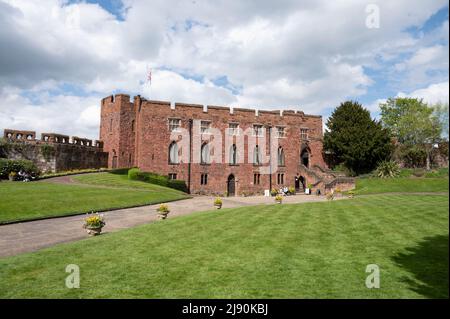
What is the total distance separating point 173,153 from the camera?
1535 inches

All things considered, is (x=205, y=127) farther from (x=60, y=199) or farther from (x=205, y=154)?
(x=60, y=199)

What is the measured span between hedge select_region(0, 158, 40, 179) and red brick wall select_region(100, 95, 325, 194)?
10.3 meters

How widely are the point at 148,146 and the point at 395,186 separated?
92.5ft

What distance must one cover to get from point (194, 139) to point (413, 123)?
36.0 m

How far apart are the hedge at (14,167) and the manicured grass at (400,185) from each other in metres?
32.4

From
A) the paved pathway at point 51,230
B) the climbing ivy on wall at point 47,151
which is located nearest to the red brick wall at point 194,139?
the climbing ivy on wall at point 47,151

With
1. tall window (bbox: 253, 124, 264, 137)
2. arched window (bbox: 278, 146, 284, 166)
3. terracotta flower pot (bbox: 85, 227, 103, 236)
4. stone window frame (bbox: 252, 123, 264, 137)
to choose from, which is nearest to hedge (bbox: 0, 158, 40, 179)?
terracotta flower pot (bbox: 85, 227, 103, 236)

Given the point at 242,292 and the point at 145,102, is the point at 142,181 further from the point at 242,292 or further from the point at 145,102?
the point at 242,292

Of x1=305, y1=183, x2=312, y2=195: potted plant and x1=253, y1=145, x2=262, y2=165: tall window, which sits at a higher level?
x1=253, y1=145, x2=262, y2=165: tall window

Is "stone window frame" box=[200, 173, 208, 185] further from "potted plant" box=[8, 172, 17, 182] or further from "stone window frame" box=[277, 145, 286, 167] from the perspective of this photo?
"potted plant" box=[8, 172, 17, 182]

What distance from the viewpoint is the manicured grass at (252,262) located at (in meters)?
6.24

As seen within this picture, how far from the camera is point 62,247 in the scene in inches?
408

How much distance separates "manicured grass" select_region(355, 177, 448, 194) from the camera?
1211 inches
